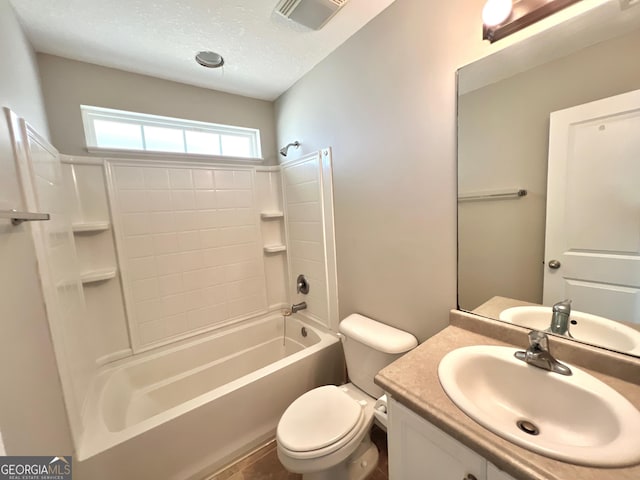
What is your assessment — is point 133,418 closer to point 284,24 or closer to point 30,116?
point 30,116

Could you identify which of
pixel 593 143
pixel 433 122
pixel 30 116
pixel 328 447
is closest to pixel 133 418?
pixel 328 447

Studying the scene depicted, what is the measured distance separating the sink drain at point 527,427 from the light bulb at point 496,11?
4.47ft

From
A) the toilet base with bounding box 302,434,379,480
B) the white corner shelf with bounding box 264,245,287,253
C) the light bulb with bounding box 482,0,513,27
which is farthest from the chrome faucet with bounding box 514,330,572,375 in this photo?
the white corner shelf with bounding box 264,245,287,253

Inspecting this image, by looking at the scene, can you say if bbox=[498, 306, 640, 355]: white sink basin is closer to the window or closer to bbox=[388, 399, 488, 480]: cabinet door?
bbox=[388, 399, 488, 480]: cabinet door

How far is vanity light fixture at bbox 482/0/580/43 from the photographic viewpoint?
833mm

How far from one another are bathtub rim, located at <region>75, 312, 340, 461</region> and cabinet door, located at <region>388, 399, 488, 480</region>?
92cm

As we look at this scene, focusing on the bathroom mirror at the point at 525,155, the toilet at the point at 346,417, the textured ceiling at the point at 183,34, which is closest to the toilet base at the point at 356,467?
the toilet at the point at 346,417

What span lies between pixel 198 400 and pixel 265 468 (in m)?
0.56

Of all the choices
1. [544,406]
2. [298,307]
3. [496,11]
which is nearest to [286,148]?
[298,307]

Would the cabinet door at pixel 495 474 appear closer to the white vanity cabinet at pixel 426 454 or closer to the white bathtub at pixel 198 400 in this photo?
the white vanity cabinet at pixel 426 454

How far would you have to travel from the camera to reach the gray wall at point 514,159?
81 centimetres

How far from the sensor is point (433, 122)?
116 cm

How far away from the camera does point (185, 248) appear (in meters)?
1.97

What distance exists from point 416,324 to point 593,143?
3.33 ft
